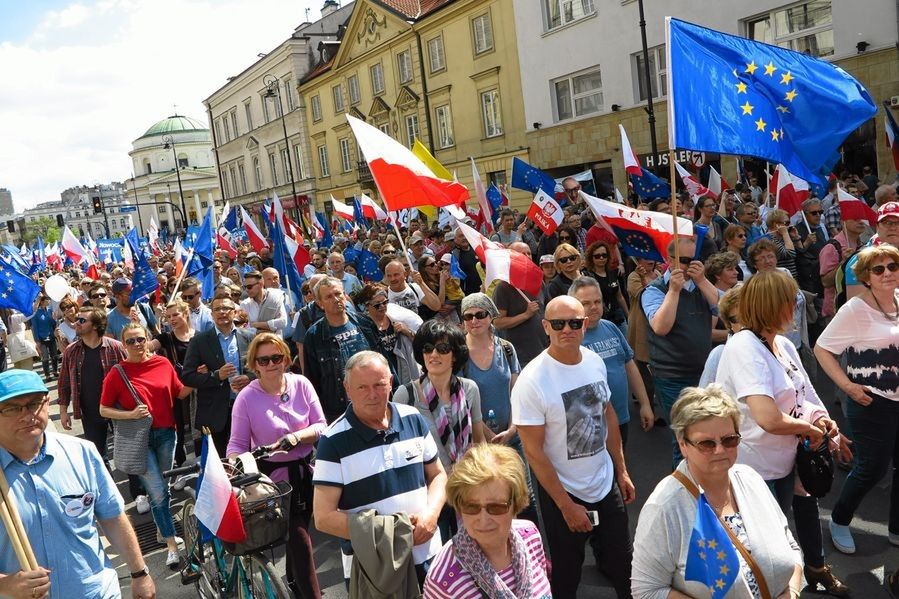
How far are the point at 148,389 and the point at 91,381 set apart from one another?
1206 millimetres

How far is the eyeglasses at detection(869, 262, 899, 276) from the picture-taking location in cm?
402

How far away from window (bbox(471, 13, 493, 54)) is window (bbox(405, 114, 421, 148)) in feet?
20.3

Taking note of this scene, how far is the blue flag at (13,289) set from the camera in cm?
1191

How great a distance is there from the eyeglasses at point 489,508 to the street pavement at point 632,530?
2.05 meters

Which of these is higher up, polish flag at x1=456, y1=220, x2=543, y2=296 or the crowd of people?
polish flag at x1=456, y1=220, x2=543, y2=296

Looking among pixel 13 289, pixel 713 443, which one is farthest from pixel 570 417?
pixel 13 289

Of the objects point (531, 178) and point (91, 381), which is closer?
point (91, 381)

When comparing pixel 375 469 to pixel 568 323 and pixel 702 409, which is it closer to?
pixel 568 323

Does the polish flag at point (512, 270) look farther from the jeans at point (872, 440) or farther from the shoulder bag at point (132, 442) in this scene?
the shoulder bag at point (132, 442)

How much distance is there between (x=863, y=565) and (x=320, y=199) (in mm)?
45682

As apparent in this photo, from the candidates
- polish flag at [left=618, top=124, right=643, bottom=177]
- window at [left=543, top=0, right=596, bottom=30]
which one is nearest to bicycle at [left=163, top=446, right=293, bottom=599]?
polish flag at [left=618, top=124, right=643, bottom=177]

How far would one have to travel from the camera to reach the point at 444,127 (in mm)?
33438

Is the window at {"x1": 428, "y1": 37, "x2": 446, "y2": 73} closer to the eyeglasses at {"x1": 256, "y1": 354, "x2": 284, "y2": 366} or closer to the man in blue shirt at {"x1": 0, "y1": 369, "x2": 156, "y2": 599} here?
the eyeglasses at {"x1": 256, "y1": 354, "x2": 284, "y2": 366}

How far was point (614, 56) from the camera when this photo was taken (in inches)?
907
